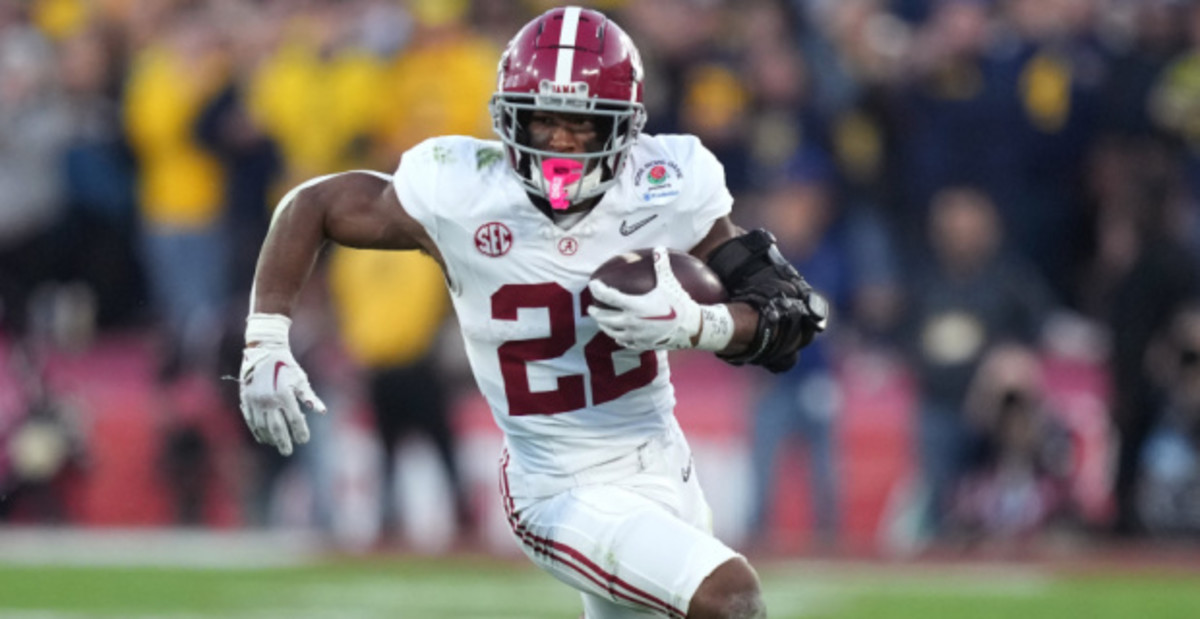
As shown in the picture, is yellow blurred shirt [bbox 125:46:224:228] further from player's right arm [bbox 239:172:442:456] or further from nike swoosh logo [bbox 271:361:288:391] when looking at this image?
nike swoosh logo [bbox 271:361:288:391]

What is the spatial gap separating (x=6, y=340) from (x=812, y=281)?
410 cm

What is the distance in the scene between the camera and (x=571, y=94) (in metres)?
4.63

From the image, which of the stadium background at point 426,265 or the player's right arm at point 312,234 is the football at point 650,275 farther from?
the stadium background at point 426,265

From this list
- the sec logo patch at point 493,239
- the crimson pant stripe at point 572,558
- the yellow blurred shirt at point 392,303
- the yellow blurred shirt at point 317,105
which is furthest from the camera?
the yellow blurred shirt at point 317,105

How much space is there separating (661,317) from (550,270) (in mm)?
484

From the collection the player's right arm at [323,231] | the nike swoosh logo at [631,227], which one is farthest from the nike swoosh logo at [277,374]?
the nike swoosh logo at [631,227]

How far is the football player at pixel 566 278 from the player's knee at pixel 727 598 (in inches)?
3.6

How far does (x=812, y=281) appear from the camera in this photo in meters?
9.80

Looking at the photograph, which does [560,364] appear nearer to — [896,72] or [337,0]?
[896,72]

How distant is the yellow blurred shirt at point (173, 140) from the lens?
10.3 m

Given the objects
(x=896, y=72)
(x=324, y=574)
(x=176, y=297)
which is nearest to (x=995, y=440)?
(x=896, y=72)

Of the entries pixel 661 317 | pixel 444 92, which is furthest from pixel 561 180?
pixel 444 92

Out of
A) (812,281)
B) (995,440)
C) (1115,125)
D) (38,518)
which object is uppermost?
(1115,125)

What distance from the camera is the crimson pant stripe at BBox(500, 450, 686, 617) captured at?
4.52 metres
